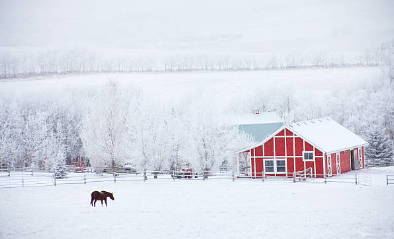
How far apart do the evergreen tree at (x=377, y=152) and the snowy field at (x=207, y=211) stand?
61.3 ft

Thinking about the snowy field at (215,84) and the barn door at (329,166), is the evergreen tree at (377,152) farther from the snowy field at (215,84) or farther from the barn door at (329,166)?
the snowy field at (215,84)

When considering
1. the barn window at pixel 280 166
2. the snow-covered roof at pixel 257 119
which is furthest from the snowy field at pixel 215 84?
the barn window at pixel 280 166

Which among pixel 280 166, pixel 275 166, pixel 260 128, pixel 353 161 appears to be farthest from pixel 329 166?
pixel 260 128

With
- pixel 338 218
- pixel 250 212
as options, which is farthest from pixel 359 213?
pixel 250 212

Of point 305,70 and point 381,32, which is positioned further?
point 381,32

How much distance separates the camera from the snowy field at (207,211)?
1742 centimetres

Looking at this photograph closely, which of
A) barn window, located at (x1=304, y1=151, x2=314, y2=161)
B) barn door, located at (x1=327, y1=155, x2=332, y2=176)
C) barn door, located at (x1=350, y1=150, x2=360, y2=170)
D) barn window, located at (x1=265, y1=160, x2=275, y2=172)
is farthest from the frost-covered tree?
barn door, located at (x1=350, y1=150, x2=360, y2=170)

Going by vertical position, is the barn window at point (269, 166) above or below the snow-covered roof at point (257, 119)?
below

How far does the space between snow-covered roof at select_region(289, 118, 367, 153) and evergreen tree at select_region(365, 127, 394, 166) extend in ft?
25.1

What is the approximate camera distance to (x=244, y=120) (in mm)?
60594

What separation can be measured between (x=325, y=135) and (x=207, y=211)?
20471 millimetres

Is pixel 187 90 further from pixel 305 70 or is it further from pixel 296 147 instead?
pixel 296 147

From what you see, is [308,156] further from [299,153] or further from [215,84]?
[215,84]

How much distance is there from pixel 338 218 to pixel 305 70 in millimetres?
105087
